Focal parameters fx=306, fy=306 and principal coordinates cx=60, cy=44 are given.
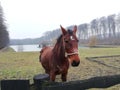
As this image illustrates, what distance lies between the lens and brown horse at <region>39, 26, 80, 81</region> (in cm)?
598

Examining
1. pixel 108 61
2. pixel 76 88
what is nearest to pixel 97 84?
pixel 76 88

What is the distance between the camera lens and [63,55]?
7.07 metres

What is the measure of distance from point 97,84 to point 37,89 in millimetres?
1031

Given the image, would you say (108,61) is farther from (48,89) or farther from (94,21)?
(94,21)

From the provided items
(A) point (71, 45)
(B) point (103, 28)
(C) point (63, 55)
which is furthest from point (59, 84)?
(B) point (103, 28)

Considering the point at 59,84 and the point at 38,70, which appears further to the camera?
the point at 38,70

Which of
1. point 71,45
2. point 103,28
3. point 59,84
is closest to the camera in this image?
point 59,84

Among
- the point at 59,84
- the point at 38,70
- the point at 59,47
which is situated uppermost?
the point at 59,47

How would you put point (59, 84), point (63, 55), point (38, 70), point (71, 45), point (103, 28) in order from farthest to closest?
point (103, 28) → point (38, 70) → point (63, 55) → point (71, 45) → point (59, 84)

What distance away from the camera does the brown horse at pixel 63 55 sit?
19.6 ft

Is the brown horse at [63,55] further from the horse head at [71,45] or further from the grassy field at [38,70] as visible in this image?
the grassy field at [38,70]

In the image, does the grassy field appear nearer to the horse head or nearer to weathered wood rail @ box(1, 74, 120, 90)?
weathered wood rail @ box(1, 74, 120, 90)

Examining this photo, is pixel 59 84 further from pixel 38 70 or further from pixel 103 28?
pixel 103 28

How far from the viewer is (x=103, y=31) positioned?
150 metres
